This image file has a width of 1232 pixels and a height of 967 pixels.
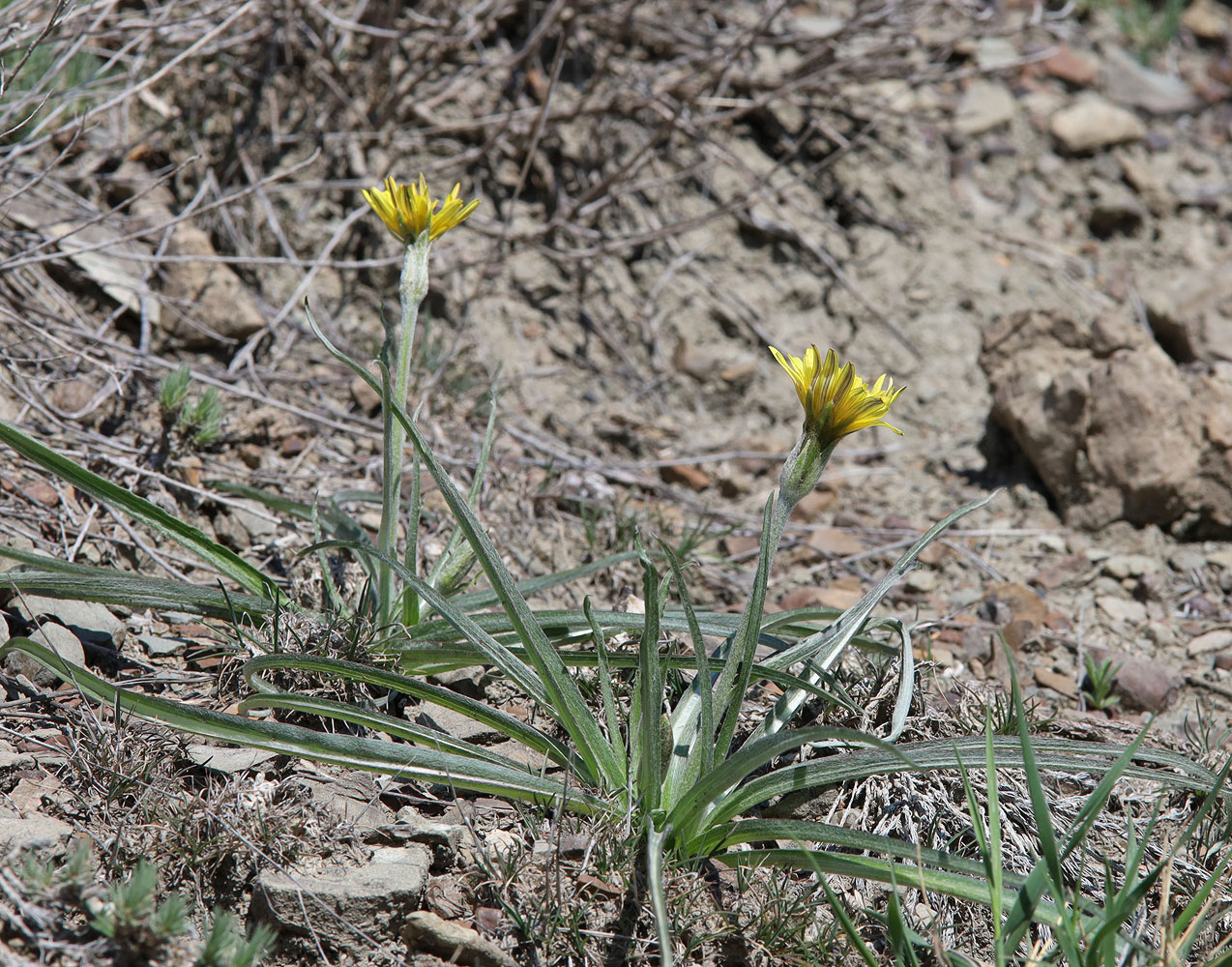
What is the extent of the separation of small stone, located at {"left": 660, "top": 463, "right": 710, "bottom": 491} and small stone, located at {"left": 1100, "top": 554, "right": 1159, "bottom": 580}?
1.30 meters

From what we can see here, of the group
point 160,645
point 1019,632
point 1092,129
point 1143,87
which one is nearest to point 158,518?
point 160,645

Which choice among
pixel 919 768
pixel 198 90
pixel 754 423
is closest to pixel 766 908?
pixel 919 768

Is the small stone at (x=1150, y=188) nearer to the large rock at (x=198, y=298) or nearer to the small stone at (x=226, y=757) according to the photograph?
the large rock at (x=198, y=298)

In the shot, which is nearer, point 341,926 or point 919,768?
point 341,926

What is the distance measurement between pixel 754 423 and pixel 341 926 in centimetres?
260

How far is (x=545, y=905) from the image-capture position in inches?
62.2

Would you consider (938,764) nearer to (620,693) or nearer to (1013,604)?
(620,693)

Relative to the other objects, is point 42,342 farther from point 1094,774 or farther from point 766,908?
point 1094,774

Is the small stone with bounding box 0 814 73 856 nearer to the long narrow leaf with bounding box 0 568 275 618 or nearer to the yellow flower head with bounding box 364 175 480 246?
the long narrow leaf with bounding box 0 568 275 618

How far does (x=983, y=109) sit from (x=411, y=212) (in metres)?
3.60

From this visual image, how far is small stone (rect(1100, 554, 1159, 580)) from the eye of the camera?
9.66 ft

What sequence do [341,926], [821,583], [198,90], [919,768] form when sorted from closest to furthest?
[341,926]
[919,768]
[821,583]
[198,90]

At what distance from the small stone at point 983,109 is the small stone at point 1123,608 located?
2.56 metres

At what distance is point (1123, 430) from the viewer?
2982mm
